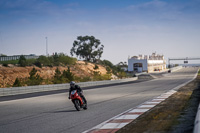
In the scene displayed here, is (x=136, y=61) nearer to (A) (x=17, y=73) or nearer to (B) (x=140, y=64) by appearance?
(B) (x=140, y=64)

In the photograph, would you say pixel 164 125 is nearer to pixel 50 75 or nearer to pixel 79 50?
pixel 50 75

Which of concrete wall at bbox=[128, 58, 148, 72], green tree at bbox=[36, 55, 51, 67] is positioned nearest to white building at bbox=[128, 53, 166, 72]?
concrete wall at bbox=[128, 58, 148, 72]

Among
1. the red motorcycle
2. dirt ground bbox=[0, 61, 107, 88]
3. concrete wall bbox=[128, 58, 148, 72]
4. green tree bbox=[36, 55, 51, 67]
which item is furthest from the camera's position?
concrete wall bbox=[128, 58, 148, 72]

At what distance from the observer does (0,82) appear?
121 feet

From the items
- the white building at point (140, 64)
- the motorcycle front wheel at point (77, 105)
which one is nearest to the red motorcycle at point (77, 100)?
the motorcycle front wheel at point (77, 105)

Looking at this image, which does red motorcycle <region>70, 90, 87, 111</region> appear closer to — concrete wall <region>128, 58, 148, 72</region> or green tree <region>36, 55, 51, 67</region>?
green tree <region>36, 55, 51, 67</region>

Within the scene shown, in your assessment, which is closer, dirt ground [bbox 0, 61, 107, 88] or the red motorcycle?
the red motorcycle

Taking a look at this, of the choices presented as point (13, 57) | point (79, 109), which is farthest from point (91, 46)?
point (79, 109)

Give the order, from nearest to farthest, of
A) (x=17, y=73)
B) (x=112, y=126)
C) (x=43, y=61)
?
(x=112, y=126) < (x=17, y=73) < (x=43, y=61)

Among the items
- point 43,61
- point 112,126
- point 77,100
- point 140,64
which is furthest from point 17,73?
point 140,64

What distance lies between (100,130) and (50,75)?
41.7 meters

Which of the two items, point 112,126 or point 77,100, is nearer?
point 112,126

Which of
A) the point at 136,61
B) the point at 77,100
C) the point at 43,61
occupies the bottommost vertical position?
the point at 77,100

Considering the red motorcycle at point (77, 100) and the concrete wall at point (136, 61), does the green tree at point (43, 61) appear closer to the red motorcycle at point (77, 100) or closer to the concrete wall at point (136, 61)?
the red motorcycle at point (77, 100)
